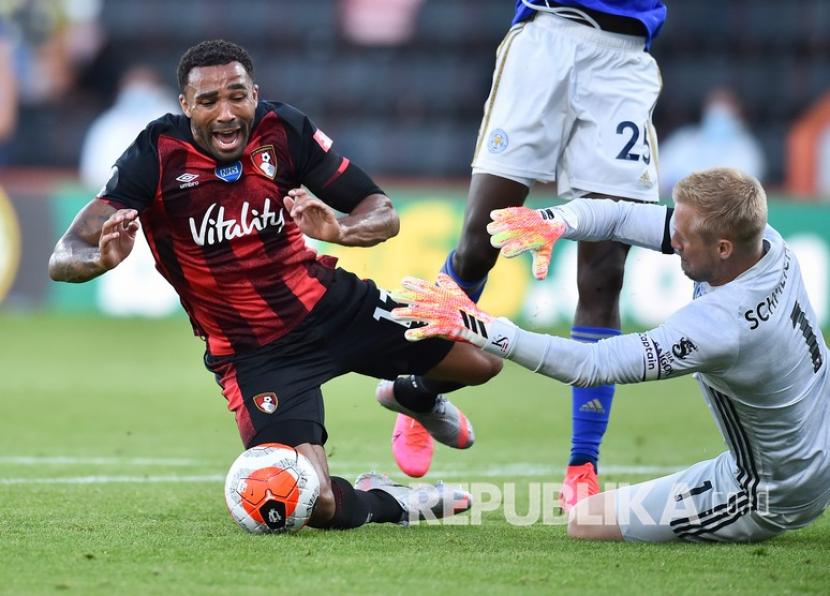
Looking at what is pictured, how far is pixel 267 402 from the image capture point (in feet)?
16.8

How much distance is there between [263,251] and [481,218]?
3.34ft

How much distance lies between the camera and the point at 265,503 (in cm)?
475

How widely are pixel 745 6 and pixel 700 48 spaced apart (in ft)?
2.64

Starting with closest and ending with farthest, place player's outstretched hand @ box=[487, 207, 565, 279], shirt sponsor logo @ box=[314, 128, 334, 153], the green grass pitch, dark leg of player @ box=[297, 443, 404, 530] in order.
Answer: the green grass pitch → player's outstretched hand @ box=[487, 207, 565, 279] → dark leg of player @ box=[297, 443, 404, 530] → shirt sponsor logo @ box=[314, 128, 334, 153]

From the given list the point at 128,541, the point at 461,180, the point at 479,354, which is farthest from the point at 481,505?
the point at 461,180

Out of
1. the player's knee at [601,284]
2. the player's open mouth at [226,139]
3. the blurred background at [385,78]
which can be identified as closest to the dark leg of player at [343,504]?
the player's open mouth at [226,139]

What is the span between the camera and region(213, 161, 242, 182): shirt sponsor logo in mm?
5184

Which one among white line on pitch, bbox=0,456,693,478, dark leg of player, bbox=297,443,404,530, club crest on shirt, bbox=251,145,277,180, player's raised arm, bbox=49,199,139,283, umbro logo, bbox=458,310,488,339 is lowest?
white line on pitch, bbox=0,456,693,478

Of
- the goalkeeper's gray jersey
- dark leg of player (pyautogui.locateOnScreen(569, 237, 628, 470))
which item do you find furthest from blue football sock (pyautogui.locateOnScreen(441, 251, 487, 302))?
the goalkeeper's gray jersey

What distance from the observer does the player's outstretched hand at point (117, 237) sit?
465cm

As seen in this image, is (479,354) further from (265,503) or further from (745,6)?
(745,6)

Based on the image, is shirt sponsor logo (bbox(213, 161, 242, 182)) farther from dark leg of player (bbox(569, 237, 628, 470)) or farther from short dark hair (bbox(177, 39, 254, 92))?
dark leg of player (bbox(569, 237, 628, 470))

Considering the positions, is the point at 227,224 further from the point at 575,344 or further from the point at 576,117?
the point at 576,117

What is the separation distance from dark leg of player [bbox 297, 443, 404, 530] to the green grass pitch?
68 mm
